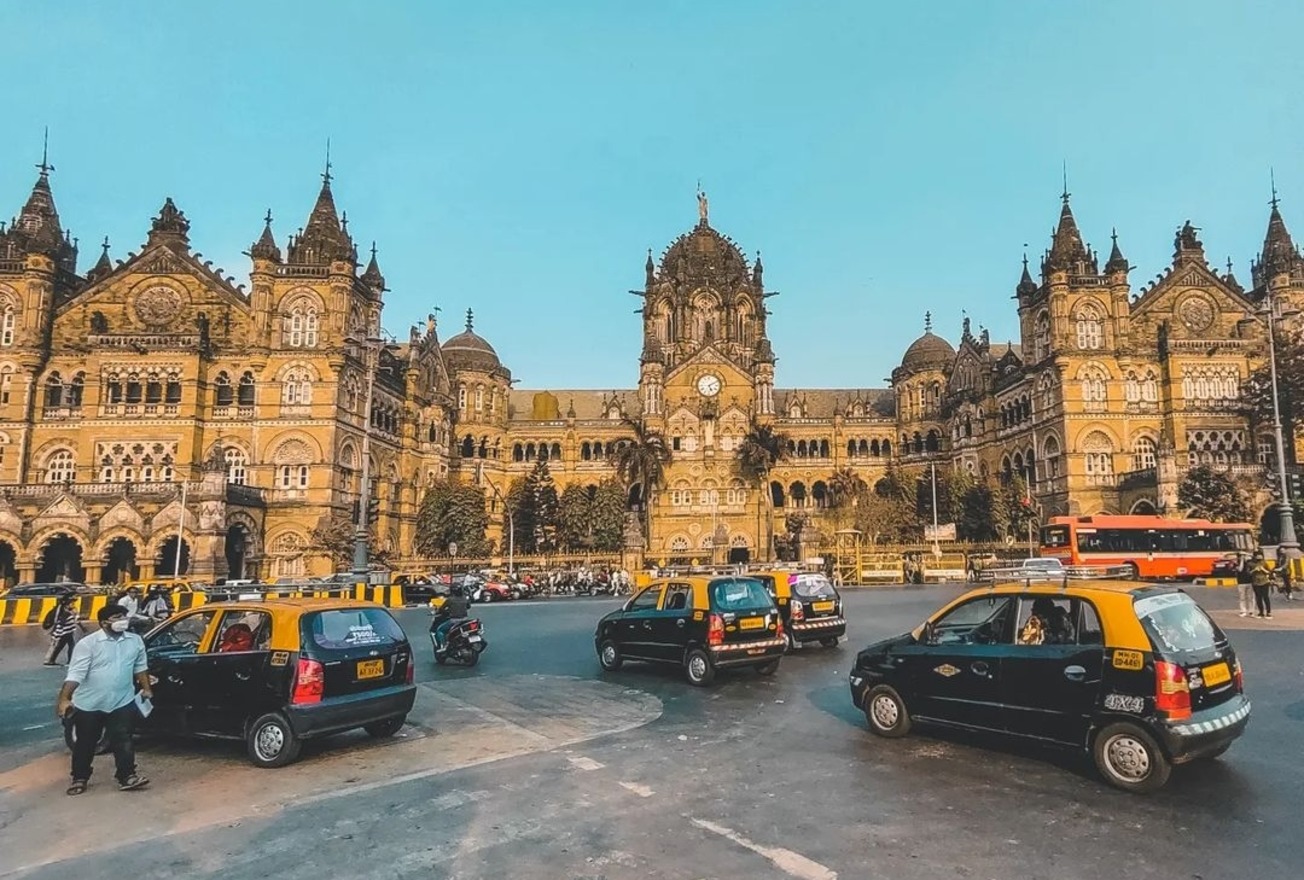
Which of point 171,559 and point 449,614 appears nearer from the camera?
point 449,614

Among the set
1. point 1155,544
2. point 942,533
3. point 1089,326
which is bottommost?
point 1155,544

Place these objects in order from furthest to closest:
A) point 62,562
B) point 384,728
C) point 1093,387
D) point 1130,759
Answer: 1. point 1093,387
2. point 62,562
3. point 384,728
4. point 1130,759

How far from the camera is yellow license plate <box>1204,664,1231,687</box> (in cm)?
719

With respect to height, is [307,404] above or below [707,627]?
above

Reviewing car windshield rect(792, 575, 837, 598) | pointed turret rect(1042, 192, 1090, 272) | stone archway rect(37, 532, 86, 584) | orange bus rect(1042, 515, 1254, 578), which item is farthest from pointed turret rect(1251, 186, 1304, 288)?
stone archway rect(37, 532, 86, 584)

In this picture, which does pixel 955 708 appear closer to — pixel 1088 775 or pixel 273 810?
pixel 1088 775

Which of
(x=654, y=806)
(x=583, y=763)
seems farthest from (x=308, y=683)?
(x=654, y=806)

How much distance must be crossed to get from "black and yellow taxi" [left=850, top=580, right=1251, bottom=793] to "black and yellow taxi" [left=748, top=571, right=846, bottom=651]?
309 inches

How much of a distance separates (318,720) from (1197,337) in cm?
5921

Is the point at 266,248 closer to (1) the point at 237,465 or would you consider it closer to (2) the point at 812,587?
(1) the point at 237,465

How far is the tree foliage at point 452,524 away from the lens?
52.2m

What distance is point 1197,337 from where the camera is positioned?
169 feet

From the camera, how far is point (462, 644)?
16.0 meters

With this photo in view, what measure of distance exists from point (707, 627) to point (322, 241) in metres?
46.3
